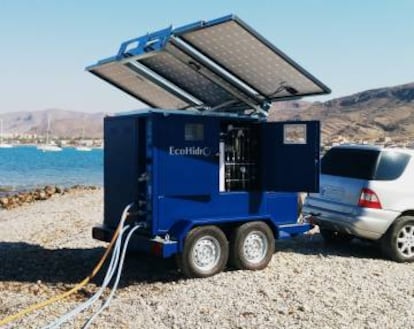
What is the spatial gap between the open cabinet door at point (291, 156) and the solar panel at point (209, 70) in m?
0.52

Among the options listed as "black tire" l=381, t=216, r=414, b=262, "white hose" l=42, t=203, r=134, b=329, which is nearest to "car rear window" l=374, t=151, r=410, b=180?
"black tire" l=381, t=216, r=414, b=262

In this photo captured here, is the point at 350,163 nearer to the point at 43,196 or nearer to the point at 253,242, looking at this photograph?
the point at 253,242

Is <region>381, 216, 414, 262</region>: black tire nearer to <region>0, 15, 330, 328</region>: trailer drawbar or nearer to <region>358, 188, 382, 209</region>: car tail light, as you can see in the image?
<region>358, 188, 382, 209</region>: car tail light

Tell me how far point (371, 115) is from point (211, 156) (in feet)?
509

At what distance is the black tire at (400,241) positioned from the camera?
9539mm

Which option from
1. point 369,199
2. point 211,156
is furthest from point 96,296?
point 369,199

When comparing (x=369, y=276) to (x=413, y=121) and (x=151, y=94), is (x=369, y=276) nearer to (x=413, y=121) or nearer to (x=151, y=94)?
(x=151, y=94)

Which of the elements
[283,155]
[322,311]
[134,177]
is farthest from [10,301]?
[283,155]

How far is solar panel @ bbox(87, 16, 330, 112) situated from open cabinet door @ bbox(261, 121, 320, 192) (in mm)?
520

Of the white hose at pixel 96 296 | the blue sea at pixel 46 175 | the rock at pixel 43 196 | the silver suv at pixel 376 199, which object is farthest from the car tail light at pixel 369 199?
the blue sea at pixel 46 175

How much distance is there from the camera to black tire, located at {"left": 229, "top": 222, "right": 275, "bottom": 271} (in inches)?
334

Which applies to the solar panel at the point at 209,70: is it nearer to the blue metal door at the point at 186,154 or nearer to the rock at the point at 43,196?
the blue metal door at the point at 186,154

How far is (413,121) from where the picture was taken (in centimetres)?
14162

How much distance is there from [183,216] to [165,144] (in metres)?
0.98
